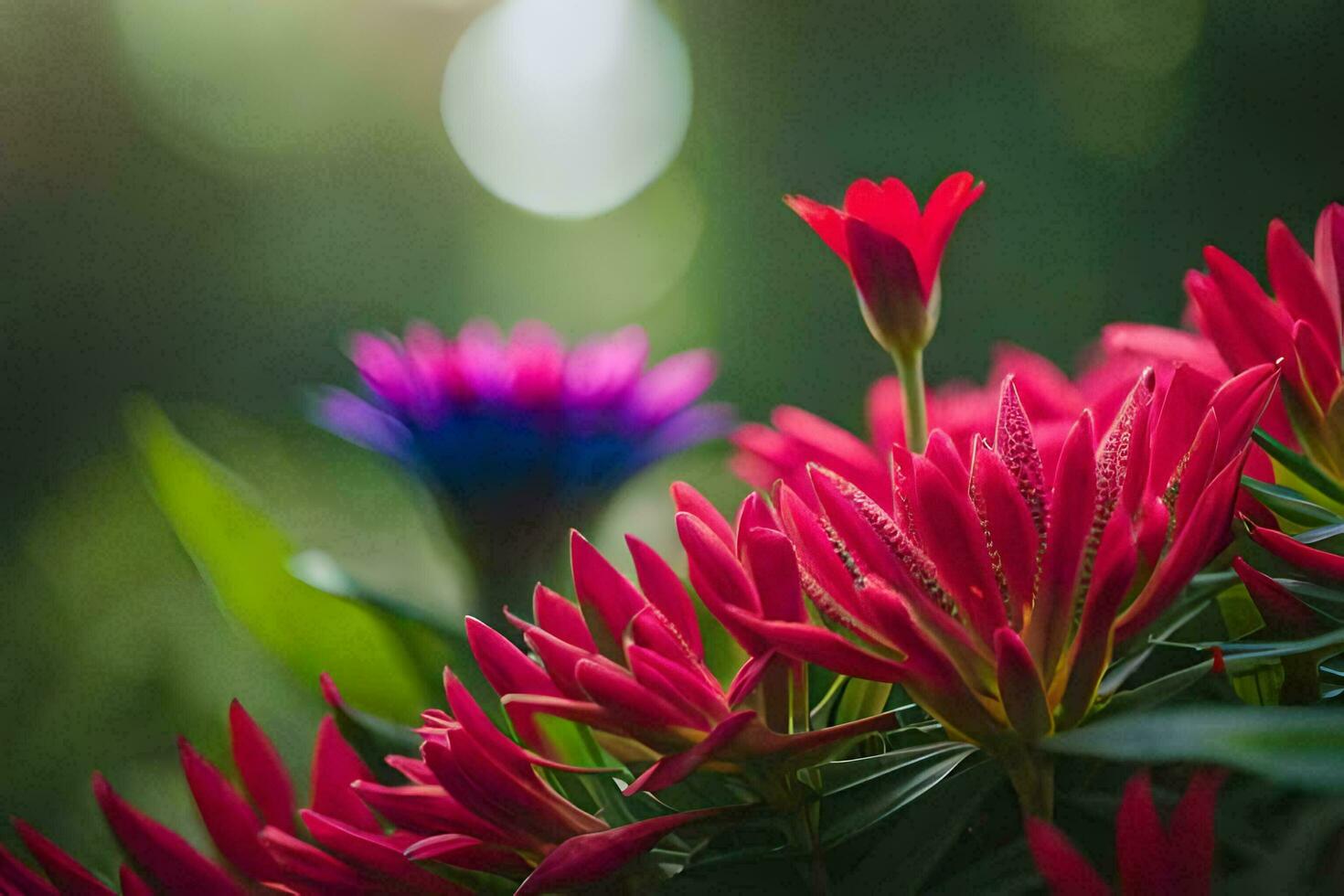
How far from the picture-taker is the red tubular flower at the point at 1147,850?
0.10 meters

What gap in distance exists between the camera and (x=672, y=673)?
0.12 meters

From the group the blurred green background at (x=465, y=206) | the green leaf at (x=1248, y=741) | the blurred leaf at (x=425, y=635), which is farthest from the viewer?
the blurred green background at (x=465, y=206)

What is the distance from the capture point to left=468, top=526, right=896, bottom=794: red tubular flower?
0.12 meters

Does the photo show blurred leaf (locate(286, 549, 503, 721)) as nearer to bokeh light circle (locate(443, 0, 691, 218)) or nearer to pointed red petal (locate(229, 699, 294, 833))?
pointed red petal (locate(229, 699, 294, 833))

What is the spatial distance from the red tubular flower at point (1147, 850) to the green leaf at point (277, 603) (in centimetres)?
15

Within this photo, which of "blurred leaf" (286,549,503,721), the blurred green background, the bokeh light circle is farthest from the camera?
the bokeh light circle

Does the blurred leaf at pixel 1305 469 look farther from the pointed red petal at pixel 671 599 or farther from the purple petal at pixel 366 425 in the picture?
the purple petal at pixel 366 425

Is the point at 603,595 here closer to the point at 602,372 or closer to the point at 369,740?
the point at 369,740

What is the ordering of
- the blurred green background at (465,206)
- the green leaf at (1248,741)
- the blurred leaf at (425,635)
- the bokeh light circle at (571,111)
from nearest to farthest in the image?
the green leaf at (1248,741), the blurred leaf at (425,635), the blurred green background at (465,206), the bokeh light circle at (571,111)

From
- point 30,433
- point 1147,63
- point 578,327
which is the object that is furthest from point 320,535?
point 1147,63

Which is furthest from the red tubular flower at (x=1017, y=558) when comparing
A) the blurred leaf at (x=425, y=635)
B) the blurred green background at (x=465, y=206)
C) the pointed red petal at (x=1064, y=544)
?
the blurred green background at (x=465, y=206)

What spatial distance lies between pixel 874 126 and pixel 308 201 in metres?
0.84

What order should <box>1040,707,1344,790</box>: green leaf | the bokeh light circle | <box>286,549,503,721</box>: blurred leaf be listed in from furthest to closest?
the bokeh light circle → <box>286,549,503,721</box>: blurred leaf → <box>1040,707,1344,790</box>: green leaf

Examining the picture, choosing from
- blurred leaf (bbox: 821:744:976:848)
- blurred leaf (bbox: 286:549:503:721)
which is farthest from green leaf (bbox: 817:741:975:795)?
blurred leaf (bbox: 286:549:503:721)
